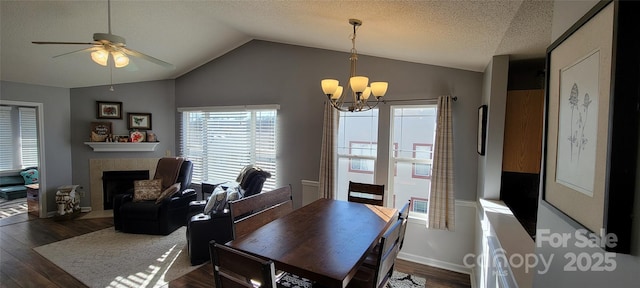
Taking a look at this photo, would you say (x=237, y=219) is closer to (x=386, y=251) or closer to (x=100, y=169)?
(x=386, y=251)

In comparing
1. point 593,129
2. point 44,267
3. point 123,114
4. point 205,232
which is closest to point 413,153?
point 205,232

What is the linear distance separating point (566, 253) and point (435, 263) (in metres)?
2.85

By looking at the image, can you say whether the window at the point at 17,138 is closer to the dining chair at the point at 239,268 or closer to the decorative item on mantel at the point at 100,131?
the decorative item on mantel at the point at 100,131

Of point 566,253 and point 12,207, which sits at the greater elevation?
point 566,253

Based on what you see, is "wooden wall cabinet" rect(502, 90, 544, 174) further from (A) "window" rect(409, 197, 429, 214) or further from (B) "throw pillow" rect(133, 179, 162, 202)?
(B) "throw pillow" rect(133, 179, 162, 202)

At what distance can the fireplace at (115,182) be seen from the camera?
5.16 metres

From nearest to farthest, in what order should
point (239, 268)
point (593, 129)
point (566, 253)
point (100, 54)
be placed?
point (593, 129) < point (566, 253) < point (239, 268) < point (100, 54)

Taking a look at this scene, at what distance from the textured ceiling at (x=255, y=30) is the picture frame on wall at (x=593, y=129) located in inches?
31.6

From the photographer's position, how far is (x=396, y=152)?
3.63m

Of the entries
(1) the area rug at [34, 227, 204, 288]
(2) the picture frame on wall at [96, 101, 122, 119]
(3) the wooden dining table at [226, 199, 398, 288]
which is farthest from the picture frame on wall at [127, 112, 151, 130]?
(3) the wooden dining table at [226, 199, 398, 288]

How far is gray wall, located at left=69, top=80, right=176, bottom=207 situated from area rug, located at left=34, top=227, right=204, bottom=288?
5.46ft

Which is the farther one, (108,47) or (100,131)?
(100,131)

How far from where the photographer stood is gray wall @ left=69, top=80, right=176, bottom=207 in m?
4.99

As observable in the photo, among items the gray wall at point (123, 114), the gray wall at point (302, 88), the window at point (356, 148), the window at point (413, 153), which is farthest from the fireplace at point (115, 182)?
the window at point (413, 153)
